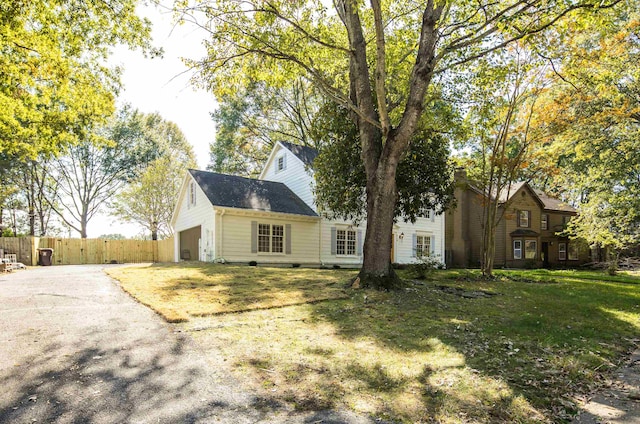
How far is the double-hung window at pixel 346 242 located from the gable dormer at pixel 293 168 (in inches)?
85.3

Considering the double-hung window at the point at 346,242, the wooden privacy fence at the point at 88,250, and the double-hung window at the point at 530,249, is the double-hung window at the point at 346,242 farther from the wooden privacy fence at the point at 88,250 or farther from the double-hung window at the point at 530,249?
the double-hung window at the point at 530,249

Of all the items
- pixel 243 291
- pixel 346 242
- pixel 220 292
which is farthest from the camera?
pixel 346 242

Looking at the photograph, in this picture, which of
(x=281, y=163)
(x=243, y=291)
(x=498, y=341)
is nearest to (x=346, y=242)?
(x=281, y=163)

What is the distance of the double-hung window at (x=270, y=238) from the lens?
62.8 ft

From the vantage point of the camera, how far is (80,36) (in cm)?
985

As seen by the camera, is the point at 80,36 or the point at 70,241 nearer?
the point at 80,36

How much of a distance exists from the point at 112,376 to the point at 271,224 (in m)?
15.5

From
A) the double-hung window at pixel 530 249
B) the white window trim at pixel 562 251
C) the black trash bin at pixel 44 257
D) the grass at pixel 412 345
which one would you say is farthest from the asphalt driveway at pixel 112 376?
the white window trim at pixel 562 251

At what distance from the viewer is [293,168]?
22344 millimetres

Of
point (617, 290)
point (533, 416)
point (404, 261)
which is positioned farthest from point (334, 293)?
point (404, 261)

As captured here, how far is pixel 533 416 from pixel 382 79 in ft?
22.9

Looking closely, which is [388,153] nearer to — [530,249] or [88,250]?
[88,250]

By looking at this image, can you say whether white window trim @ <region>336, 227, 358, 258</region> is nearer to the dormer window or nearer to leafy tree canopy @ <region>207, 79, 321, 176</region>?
the dormer window

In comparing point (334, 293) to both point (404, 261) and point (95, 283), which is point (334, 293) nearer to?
point (95, 283)
